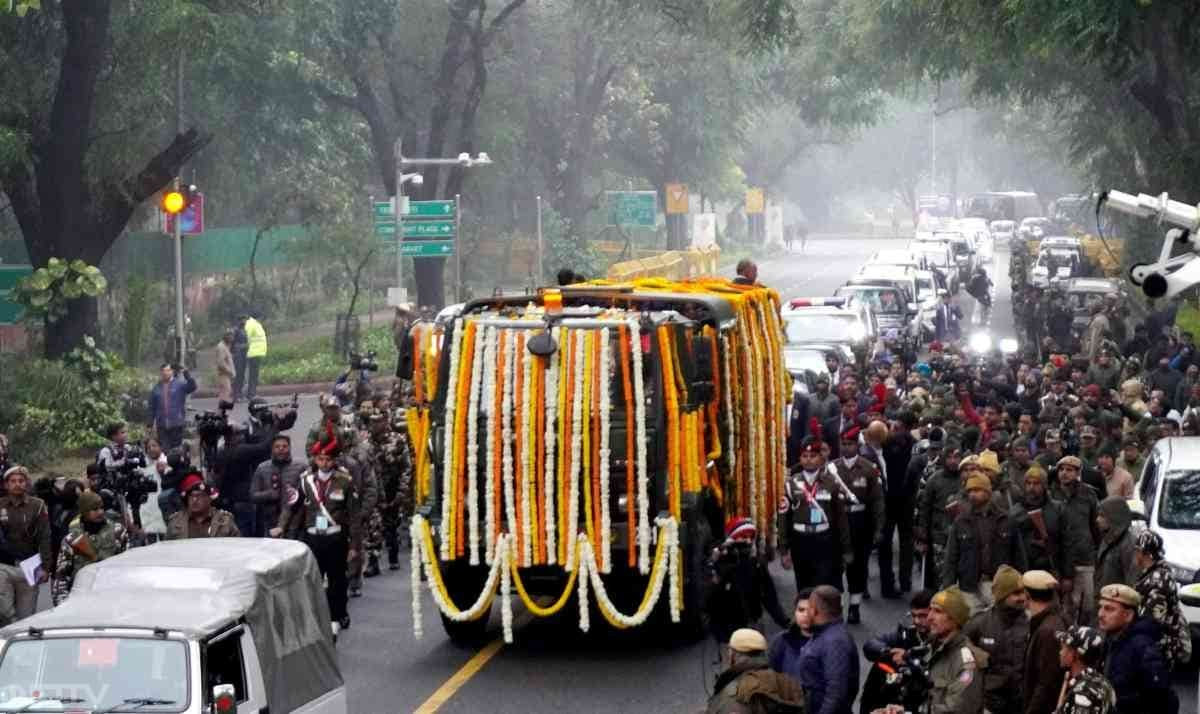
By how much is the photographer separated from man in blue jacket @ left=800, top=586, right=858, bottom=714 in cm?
10

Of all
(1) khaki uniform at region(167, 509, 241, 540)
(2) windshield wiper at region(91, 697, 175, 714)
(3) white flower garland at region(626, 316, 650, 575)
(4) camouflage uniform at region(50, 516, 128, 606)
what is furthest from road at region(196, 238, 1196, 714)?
(2) windshield wiper at region(91, 697, 175, 714)

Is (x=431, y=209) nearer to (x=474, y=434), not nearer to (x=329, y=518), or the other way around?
(x=329, y=518)

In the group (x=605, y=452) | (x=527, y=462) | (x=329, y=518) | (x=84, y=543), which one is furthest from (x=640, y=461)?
(x=84, y=543)

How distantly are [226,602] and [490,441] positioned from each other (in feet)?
15.4

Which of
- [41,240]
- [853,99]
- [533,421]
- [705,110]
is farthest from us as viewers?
[705,110]

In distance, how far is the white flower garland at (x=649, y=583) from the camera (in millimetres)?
14977

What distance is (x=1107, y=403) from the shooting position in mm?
22406

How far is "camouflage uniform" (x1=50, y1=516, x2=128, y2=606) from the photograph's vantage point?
14.3 m

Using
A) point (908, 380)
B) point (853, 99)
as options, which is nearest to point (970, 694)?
point (908, 380)

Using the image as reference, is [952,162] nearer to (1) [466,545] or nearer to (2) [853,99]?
(2) [853,99]

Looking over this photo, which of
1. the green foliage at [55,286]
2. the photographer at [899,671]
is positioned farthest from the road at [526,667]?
the green foliage at [55,286]

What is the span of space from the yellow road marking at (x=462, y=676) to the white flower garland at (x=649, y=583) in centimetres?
98

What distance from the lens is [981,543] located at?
1534 centimetres

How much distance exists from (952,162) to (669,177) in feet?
214
